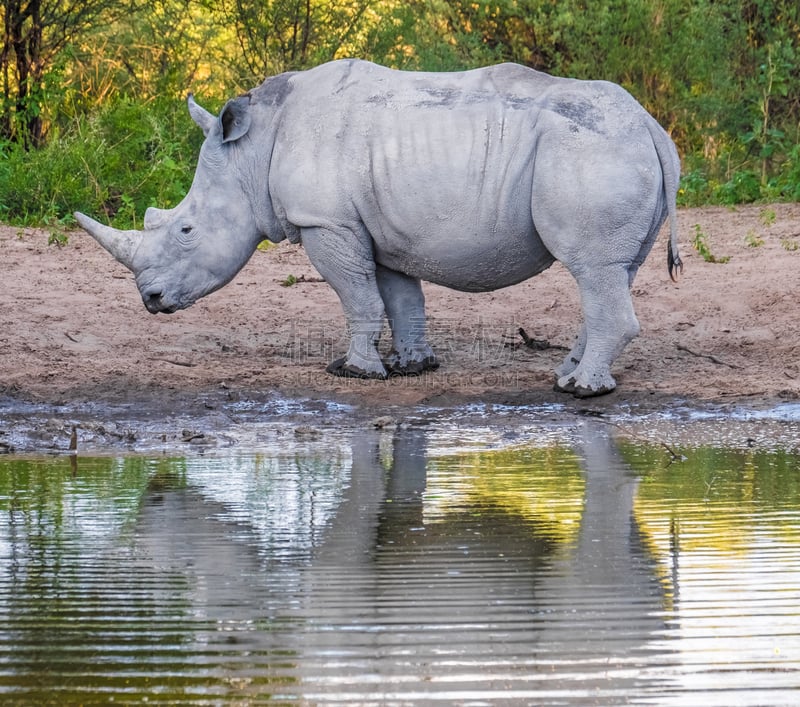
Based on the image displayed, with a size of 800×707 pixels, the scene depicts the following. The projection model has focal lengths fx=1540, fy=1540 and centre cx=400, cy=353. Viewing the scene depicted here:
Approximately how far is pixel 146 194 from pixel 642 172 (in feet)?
17.6

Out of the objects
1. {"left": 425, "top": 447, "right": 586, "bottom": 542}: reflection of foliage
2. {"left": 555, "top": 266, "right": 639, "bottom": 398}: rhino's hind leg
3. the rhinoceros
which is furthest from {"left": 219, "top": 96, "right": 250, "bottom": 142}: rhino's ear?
{"left": 425, "top": 447, "right": 586, "bottom": 542}: reflection of foliage

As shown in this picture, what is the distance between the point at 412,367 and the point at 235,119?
1571 mm

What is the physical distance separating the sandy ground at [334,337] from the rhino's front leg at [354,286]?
0.48ft

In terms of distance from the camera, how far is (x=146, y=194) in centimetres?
1152

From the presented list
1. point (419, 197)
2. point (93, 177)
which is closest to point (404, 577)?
point (419, 197)

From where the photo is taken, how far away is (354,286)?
769 cm

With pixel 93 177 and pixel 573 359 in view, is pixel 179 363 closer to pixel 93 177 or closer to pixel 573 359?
pixel 573 359

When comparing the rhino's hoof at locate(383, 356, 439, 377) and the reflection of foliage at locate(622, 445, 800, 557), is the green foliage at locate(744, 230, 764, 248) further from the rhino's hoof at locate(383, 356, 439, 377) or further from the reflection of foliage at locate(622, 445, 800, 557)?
the reflection of foliage at locate(622, 445, 800, 557)

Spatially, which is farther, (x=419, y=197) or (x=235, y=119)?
(x=235, y=119)

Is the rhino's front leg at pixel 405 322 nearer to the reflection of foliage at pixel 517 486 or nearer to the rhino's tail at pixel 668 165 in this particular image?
the rhino's tail at pixel 668 165

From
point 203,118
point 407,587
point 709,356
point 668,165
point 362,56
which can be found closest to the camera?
point 407,587

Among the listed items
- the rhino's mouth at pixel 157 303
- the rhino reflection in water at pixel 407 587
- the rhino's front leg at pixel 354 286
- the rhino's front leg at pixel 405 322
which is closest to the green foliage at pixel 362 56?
the rhino's mouth at pixel 157 303

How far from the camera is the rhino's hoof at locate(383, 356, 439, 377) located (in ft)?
26.4

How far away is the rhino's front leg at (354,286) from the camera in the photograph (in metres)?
7.59
